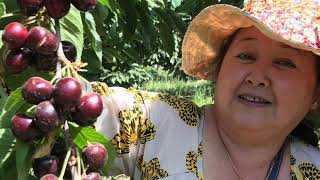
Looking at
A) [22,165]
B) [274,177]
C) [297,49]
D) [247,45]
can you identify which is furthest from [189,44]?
[22,165]

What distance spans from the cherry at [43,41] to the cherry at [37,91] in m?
0.05

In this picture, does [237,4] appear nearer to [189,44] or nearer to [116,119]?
[189,44]

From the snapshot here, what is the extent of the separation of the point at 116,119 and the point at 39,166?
807mm

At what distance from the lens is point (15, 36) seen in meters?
A: 0.94

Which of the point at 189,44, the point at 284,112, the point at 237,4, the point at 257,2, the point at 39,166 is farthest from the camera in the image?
the point at 237,4

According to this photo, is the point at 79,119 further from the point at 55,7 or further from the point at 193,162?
the point at 193,162

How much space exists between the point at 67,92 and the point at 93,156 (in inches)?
4.9

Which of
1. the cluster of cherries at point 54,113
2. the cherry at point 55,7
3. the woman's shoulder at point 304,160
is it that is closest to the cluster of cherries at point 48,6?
the cherry at point 55,7

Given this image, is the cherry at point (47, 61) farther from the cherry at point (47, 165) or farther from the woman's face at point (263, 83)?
the woman's face at point (263, 83)

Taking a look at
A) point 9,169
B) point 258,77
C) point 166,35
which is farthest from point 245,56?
point 9,169

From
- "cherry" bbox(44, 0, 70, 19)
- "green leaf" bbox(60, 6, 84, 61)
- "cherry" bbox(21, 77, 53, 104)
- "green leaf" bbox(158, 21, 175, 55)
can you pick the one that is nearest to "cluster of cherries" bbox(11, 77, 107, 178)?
"cherry" bbox(21, 77, 53, 104)

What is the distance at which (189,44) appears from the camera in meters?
1.95

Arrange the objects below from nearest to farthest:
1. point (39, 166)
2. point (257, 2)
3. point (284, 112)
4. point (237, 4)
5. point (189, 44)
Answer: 1. point (39, 166)
2. point (284, 112)
3. point (257, 2)
4. point (189, 44)
5. point (237, 4)

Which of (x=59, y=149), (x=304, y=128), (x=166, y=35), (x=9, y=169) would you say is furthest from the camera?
(x=166, y=35)
